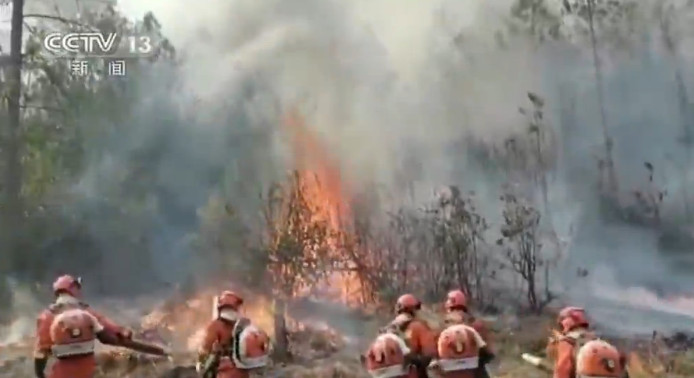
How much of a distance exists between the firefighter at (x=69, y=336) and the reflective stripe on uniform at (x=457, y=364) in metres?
2.40

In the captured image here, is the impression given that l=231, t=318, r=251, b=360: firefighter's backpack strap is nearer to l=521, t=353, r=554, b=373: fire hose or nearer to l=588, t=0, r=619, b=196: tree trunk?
l=521, t=353, r=554, b=373: fire hose

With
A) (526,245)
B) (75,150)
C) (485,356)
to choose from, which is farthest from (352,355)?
(75,150)

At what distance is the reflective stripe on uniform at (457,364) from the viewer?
20.2ft

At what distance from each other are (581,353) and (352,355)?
1.85m

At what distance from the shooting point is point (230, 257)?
7102mm

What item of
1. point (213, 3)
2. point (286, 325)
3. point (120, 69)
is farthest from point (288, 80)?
point (286, 325)

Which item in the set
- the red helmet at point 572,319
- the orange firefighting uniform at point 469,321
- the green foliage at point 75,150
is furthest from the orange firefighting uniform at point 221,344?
the red helmet at point 572,319

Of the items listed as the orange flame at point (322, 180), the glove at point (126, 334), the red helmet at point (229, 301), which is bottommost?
the glove at point (126, 334)

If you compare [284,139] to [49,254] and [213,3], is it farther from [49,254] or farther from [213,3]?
[49,254]

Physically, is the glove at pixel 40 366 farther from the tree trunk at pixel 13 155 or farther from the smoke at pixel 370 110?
the tree trunk at pixel 13 155

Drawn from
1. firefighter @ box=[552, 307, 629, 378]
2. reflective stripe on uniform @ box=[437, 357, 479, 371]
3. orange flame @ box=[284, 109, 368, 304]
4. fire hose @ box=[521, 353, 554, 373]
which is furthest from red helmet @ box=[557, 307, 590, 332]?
orange flame @ box=[284, 109, 368, 304]

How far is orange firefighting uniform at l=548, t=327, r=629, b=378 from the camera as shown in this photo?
6.00m

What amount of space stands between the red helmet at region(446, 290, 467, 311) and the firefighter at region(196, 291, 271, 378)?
54.8 inches

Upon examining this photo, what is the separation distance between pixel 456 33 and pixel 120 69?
2812 millimetres
